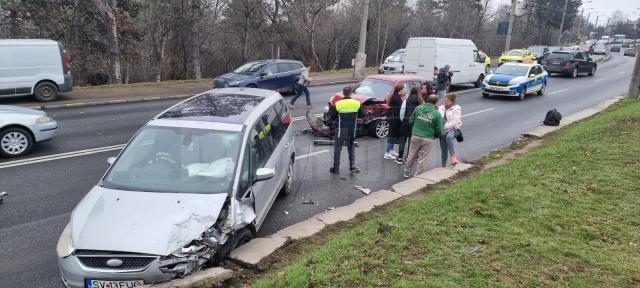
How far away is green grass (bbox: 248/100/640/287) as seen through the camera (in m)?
4.11

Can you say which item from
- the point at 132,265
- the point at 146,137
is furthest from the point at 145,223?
the point at 146,137

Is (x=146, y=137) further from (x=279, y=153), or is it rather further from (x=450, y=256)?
(x=450, y=256)

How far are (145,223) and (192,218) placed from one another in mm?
449

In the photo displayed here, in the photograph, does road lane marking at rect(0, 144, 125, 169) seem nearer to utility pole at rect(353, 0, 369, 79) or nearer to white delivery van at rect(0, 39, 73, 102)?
white delivery van at rect(0, 39, 73, 102)

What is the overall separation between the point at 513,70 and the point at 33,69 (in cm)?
1975

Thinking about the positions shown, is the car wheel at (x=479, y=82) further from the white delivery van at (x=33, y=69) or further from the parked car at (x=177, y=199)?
the parked car at (x=177, y=199)

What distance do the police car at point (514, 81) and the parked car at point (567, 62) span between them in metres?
9.96

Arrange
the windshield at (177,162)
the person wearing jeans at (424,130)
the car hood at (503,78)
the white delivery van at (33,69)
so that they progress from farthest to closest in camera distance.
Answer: the car hood at (503,78), the white delivery van at (33,69), the person wearing jeans at (424,130), the windshield at (177,162)

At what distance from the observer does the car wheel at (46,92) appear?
14.7 m

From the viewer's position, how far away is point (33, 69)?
568 inches

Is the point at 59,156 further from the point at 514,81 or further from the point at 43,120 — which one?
the point at 514,81

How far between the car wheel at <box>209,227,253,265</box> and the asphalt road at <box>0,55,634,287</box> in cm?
93

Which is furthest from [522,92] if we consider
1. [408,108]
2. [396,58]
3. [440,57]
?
[408,108]

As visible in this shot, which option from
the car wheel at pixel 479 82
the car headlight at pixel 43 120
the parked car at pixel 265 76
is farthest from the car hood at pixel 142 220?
the car wheel at pixel 479 82
